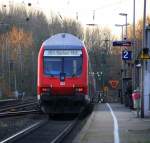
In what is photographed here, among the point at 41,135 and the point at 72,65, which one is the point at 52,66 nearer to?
the point at 72,65

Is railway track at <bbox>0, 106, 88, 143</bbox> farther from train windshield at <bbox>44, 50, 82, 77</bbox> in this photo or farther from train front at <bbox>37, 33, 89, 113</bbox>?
train windshield at <bbox>44, 50, 82, 77</bbox>

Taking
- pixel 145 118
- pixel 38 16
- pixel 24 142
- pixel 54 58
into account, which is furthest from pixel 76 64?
pixel 38 16

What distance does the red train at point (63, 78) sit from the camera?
102ft

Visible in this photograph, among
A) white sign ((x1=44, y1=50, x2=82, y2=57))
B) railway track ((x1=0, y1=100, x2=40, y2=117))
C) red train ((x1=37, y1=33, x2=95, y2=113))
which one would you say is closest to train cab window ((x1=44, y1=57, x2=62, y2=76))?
A: red train ((x1=37, y1=33, x2=95, y2=113))

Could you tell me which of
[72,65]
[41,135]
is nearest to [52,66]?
[72,65]

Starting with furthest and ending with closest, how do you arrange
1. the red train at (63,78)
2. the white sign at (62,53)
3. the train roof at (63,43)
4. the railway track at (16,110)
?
the railway track at (16,110) < the train roof at (63,43) < the white sign at (62,53) < the red train at (63,78)

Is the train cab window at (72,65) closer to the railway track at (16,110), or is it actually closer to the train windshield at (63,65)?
the train windshield at (63,65)

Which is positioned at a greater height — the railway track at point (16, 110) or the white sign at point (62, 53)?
the white sign at point (62, 53)

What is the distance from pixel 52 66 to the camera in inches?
1246

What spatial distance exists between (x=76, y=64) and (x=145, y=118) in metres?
4.21

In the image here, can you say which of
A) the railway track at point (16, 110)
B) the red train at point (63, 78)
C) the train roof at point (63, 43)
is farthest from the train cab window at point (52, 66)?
the railway track at point (16, 110)

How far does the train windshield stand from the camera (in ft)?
103

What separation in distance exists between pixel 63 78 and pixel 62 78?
0.16ft

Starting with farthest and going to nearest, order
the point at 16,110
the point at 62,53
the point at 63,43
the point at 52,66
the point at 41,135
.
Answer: the point at 16,110 < the point at 63,43 < the point at 62,53 < the point at 52,66 < the point at 41,135
